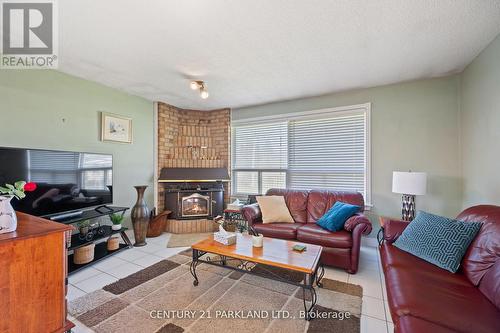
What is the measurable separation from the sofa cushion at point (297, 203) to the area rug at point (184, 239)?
1.62 meters

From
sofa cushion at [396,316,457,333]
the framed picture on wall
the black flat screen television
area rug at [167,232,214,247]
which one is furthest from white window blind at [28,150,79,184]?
sofa cushion at [396,316,457,333]

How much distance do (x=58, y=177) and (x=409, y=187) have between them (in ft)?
13.9

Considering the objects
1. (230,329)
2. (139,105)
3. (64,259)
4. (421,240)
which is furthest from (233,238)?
(139,105)

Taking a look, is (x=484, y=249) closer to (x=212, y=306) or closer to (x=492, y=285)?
(x=492, y=285)

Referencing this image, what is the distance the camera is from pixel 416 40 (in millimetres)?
2158

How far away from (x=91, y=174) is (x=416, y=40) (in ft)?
13.5

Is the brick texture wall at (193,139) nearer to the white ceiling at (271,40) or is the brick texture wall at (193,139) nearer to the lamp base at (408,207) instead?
the white ceiling at (271,40)

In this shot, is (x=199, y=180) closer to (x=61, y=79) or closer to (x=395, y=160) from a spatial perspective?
(x=61, y=79)

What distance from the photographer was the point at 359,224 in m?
2.54

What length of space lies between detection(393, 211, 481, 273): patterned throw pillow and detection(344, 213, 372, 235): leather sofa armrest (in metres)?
0.45

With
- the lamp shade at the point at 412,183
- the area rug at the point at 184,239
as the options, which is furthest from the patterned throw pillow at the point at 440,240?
the area rug at the point at 184,239

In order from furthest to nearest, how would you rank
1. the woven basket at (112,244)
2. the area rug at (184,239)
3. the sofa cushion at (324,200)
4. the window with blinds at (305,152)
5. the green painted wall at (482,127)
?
the window with blinds at (305,152) < the area rug at (184,239) < the sofa cushion at (324,200) < the woven basket at (112,244) < the green painted wall at (482,127)

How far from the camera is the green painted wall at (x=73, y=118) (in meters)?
2.48

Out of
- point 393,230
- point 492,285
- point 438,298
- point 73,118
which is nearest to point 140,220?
point 73,118
